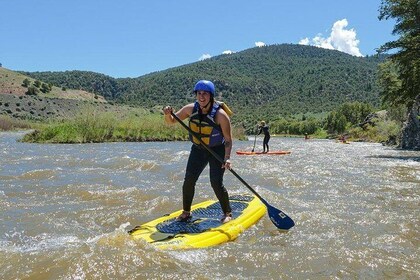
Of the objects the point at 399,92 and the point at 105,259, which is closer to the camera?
the point at 105,259

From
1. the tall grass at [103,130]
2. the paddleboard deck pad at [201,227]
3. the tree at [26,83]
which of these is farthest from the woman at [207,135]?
the tree at [26,83]

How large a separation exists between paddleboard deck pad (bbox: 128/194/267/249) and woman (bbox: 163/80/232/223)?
20 centimetres

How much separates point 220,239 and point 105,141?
2512cm

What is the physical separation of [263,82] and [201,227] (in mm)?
160170

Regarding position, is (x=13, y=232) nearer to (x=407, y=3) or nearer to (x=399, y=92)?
(x=407, y=3)

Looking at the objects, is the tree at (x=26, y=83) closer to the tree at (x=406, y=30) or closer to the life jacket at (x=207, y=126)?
the tree at (x=406, y=30)

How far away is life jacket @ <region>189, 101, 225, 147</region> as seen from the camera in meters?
5.86

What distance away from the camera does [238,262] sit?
14.7 feet

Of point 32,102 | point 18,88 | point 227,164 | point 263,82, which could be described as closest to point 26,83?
point 18,88

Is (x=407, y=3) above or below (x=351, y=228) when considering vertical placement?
above

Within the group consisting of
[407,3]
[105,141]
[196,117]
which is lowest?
[105,141]

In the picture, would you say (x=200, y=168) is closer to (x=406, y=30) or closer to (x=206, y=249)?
(x=206, y=249)

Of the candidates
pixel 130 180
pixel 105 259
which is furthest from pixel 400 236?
pixel 130 180

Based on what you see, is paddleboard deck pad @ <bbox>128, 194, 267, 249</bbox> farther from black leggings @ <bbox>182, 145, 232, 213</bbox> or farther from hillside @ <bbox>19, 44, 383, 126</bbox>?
hillside @ <bbox>19, 44, 383, 126</bbox>
